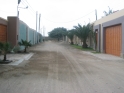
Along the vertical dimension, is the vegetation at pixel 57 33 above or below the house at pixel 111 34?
above

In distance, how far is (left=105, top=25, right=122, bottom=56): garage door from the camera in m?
17.3

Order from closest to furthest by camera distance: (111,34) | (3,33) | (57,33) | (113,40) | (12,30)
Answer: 1. (3,33)
2. (113,40)
3. (111,34)
4. (12,30)
5. (57,33)

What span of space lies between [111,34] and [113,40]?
35.3 inches

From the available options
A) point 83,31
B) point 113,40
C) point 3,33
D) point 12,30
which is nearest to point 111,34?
point 113,40

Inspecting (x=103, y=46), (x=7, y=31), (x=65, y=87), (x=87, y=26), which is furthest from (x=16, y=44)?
(x=65, y=87)

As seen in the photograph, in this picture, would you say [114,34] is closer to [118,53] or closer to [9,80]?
[118,53]

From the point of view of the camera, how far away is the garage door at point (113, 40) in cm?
1731

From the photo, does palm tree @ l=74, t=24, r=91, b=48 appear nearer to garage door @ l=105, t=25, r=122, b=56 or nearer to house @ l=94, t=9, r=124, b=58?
house @ l=94, t=9, r=124, b=58

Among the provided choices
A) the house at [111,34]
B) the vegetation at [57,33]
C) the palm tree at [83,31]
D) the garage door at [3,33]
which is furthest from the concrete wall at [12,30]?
the vegetation at [57,33]

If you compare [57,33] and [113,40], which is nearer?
[113,40]

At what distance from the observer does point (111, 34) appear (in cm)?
1958

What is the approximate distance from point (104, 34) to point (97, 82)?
15.1 meters

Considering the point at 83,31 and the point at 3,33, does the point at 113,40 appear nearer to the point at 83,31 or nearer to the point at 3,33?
the point at 83,31

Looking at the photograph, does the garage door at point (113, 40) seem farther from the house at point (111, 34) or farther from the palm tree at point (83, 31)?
the palm tree at point (83, 31)
